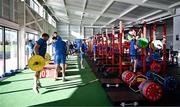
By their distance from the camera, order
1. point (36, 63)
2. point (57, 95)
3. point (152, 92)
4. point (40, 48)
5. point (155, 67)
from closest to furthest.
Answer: point (152, 92) → point (57, 95) → point (36, 63) → point (40, 48) → point (155, 67)

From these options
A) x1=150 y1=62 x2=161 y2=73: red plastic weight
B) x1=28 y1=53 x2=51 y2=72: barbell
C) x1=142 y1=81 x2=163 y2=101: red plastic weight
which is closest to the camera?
x1=142 y1=81 x2=163 y2=101: red plastic weight

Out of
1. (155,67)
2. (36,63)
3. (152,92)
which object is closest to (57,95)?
(36,63)

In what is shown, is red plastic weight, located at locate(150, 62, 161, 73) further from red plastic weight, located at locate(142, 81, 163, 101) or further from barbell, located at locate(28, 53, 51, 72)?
barbell, located at locate(28, 53, 51, 72)

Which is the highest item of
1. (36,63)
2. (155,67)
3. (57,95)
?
(36,63)

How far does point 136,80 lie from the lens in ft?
20.0

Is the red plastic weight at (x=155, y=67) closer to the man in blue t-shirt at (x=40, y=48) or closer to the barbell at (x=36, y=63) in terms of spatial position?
the man in blue t-shirt at (x=40, y=48)

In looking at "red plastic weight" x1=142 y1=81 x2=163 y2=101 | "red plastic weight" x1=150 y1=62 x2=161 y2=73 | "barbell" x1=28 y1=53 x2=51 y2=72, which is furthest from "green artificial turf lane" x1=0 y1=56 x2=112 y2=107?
"red plastic weight" x1=150 y1=62 x2=161 y2=73

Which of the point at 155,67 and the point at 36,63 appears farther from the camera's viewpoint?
the point at 155,67

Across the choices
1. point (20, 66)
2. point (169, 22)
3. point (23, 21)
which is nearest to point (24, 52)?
point (20, 66)

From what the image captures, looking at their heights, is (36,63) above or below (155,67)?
above

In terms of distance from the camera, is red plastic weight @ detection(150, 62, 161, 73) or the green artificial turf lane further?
red plastic weight @ detection(150, 62, 161, 73)

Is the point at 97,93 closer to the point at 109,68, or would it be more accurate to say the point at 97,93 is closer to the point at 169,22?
the point at 109,68

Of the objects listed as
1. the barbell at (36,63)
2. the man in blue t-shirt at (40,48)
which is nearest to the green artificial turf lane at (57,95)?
the man in blue t-shirt at (40,48)

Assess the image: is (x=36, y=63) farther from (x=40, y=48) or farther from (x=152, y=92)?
(x=152, y=92)
